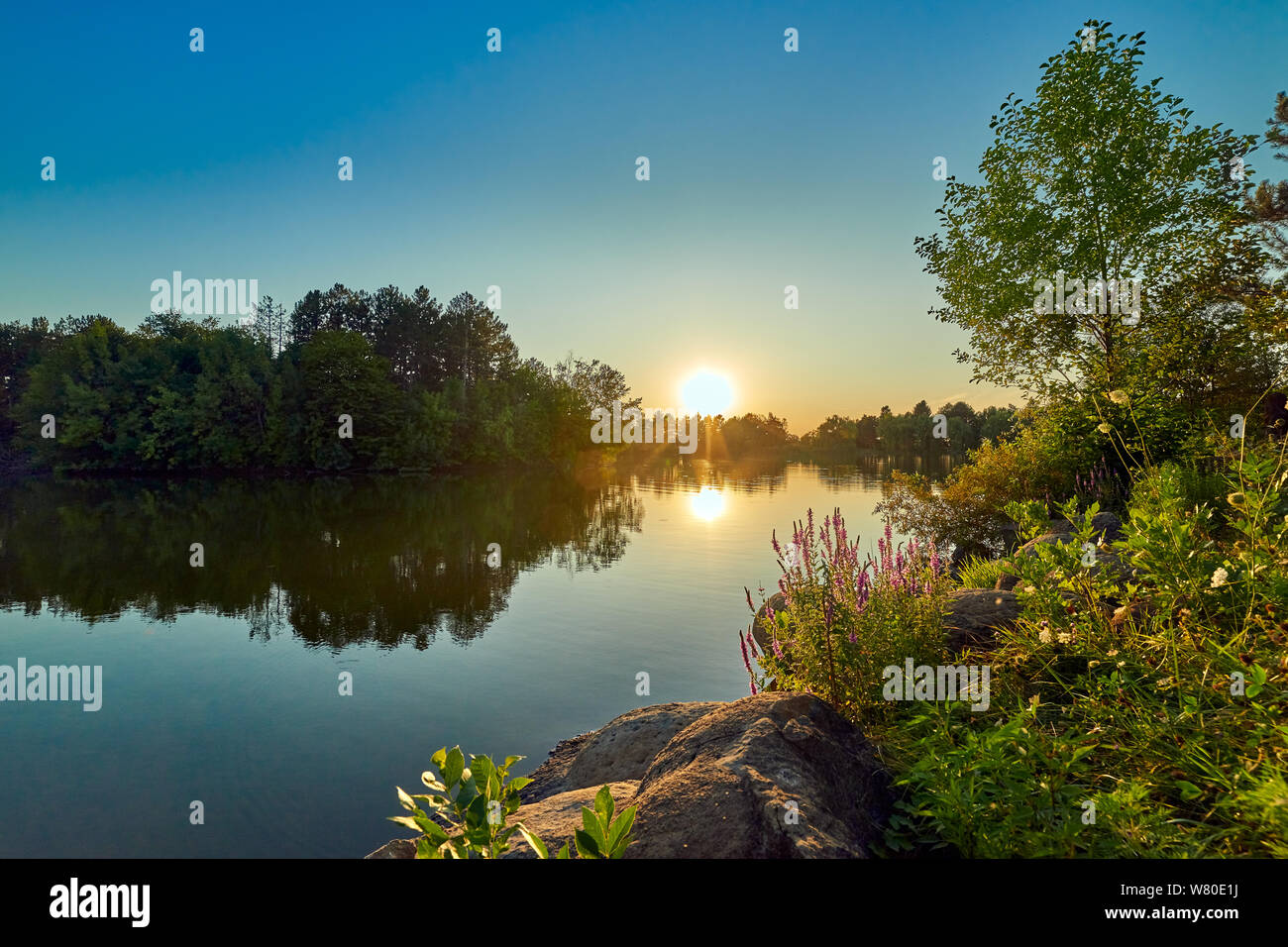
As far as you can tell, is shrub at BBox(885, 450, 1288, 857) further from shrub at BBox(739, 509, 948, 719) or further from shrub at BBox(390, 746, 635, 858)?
shrub at BBox(390, 746, 635, 858)

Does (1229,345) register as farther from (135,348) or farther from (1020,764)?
(135,348)

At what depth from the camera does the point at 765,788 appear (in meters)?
2.76

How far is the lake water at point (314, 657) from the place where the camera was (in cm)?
618

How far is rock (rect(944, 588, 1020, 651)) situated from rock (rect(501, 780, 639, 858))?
9.13 feet

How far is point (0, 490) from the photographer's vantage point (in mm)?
39531

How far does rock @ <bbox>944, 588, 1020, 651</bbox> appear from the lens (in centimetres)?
497

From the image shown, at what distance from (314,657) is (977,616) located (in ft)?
31.7

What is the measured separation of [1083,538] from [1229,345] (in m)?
14.2

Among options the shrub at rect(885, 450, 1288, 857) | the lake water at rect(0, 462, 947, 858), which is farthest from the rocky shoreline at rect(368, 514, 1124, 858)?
the lake water at rect(0, 462, 947, 858)
